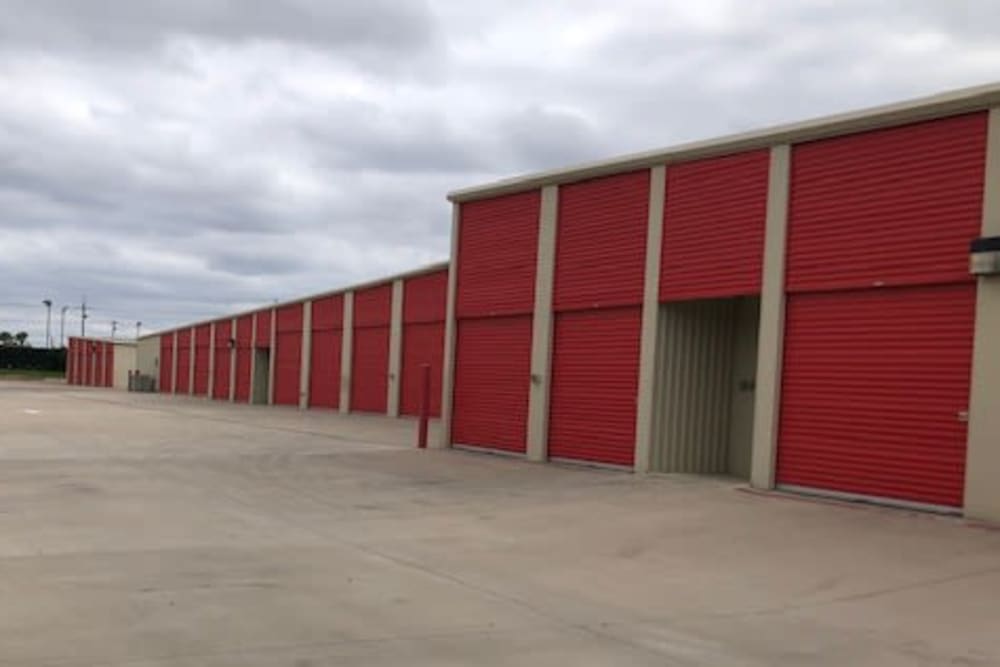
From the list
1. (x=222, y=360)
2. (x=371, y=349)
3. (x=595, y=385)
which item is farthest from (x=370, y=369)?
(x=595, y=385)

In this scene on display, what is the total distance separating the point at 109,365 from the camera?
289ft

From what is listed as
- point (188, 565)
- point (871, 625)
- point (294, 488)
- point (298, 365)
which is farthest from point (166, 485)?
point (298, 365)

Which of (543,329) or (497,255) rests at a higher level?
(497,255)

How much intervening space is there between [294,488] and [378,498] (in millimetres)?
1488

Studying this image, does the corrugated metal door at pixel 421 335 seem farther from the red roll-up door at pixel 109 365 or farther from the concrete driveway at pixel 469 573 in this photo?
the red roll-up door at pixel 109 365

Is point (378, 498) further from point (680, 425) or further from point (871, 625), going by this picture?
point (871, 625)

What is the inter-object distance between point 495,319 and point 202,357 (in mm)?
45434

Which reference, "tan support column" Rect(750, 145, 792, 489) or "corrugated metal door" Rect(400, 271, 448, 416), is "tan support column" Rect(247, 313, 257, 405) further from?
"tan support column" Rect(750, 145, 792, 489)

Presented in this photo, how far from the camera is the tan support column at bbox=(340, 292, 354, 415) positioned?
40.3 meters

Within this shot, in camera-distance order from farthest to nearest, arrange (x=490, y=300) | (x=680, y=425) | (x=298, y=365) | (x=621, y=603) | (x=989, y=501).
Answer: (x=298, y=365), (x=490, y=300), (x=680, y=425), (x=989, y=501), (x=621, y=603)

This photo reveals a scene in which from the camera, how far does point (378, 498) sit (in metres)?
14.1

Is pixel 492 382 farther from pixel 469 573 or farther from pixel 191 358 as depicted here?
pixel 191 358

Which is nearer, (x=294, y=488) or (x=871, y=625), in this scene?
(x=871, y=625)

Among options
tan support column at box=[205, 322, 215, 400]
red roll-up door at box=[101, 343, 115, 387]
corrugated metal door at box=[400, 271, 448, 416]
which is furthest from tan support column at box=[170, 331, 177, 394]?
corrugated metal door at box=[400, 271, 448, 416]
